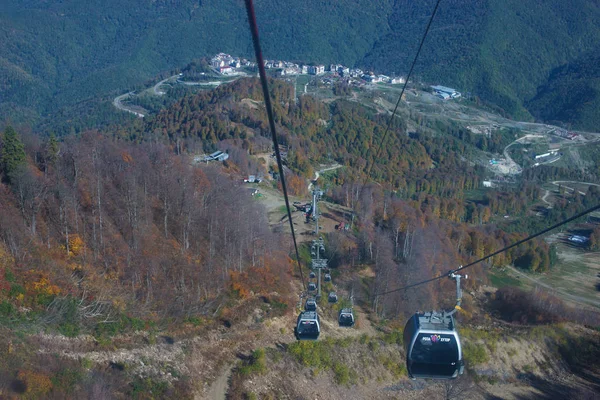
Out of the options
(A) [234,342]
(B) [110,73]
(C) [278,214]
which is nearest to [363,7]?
(B) [110,73]

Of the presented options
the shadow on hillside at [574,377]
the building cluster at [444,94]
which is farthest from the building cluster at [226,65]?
the shadow on hillside at [574,377]

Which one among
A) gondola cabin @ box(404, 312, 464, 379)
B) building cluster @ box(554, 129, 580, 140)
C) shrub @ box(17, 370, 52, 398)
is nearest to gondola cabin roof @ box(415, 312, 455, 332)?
gondola cabin @ box(404, 312, 464, 379)

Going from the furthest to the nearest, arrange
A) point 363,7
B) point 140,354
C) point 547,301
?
point 363,7
point 547,301
point 140,354

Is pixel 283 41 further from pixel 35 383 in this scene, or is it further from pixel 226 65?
pixel 35 383

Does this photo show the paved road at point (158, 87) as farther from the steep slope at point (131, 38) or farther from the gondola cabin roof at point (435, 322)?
the gondola cabin roof at point (435, 322)

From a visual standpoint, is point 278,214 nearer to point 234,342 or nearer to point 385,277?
point 385,277

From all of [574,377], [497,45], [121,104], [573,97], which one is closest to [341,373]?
[574,377]

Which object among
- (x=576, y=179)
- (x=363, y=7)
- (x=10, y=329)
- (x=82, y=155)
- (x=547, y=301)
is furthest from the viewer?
(x=363, y=7)
